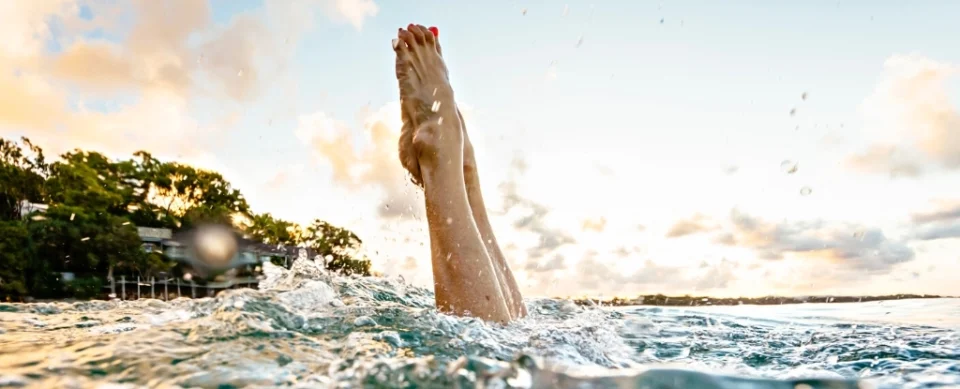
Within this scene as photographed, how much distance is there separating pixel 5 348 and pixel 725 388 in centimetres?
209

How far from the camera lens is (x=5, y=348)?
1.86 meters

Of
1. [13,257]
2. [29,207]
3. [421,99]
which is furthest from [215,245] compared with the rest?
[421,99]

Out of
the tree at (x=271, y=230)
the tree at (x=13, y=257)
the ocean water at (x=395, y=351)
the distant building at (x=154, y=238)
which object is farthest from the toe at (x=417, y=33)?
the tree at (x=271, y=230)

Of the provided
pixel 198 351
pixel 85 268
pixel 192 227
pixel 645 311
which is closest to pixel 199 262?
pixel 192 227

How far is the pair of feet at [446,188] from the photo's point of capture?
2480 mm

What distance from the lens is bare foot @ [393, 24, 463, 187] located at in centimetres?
311

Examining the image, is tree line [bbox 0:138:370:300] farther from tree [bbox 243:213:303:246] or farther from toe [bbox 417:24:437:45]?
toe [bbox 417:24:437:45]

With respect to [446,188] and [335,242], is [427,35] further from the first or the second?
[335,242]

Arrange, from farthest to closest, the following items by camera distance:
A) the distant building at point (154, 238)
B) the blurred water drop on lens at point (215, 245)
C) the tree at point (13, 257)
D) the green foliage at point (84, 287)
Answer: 1. the blurred water drop on lens at point (215, 245)
2. the distant building at point (154, 238)
3. the green foliage at point (84, 287)
4. the tree at point (13, 257)

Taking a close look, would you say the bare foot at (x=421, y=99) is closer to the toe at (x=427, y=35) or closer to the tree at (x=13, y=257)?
Answer: the toe at (x=427, y=35)

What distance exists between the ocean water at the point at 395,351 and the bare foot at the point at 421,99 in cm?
85

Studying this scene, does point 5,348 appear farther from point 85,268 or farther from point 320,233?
point 320,233

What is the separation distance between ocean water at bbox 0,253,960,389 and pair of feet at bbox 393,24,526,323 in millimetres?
199

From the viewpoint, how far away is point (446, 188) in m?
2.76
